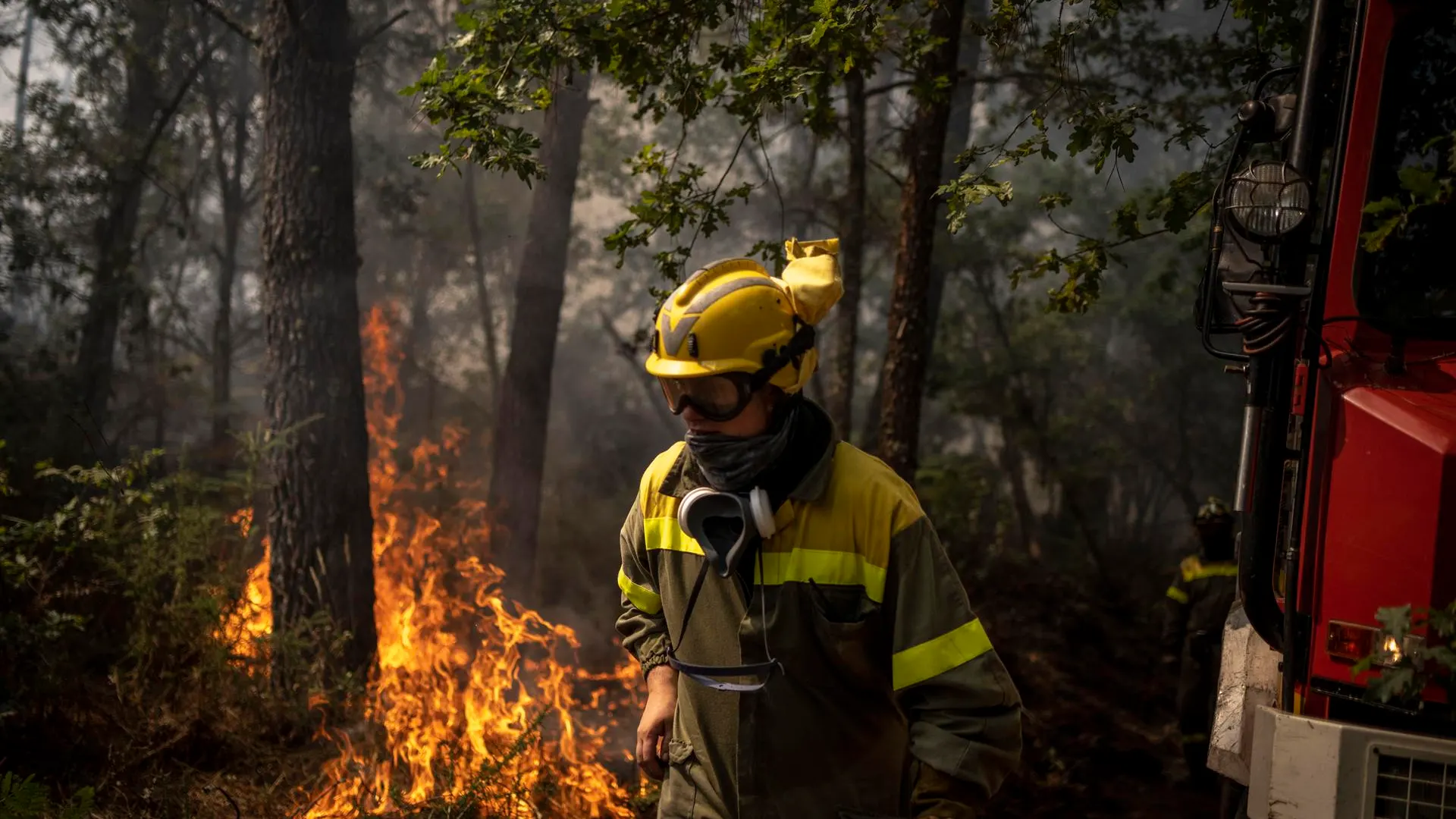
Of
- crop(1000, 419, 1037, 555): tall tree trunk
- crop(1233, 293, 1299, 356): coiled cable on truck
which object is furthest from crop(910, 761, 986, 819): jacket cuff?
crop(1000, 419, 1037, 555): tall tree trunk

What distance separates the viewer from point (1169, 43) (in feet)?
32.7

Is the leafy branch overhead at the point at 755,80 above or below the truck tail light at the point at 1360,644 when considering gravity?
above

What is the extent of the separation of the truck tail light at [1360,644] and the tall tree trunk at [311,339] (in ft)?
19.7

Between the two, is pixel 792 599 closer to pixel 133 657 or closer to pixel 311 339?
pixel 133 657

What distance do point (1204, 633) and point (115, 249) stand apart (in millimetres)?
12935

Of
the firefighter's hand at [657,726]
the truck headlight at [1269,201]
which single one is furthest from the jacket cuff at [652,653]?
the truck headlight at [1269,201]

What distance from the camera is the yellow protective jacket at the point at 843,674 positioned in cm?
228

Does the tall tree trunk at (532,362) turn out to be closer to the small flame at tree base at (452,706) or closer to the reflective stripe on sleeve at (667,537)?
the small flame at tree base at (452,706)

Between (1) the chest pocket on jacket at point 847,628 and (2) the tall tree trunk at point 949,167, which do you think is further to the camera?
(2) the tall tree trunk at point 949,167

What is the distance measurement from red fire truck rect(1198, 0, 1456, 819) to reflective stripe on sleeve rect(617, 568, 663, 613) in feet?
6.15

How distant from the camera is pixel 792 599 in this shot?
2484 mm

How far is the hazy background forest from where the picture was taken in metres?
4.84

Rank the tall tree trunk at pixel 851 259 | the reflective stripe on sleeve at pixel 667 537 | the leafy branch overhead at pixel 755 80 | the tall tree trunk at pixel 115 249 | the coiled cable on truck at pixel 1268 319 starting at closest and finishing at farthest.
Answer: the reflective stripe on sleeve at pixel 667 537 → the coiled cable on truck at pixel 1268 319 → the leafy branch overhead at pixel 755 80 → the tall tree trunk at pixel 851 259 → the tall tree trunk at pixel 115 249

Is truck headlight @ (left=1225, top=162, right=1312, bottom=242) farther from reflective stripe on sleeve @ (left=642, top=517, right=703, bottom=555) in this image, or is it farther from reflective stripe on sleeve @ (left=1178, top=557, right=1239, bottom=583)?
reflective stripe on sleeve @ (left=1178, top=557, right=1239, bottom=583)
